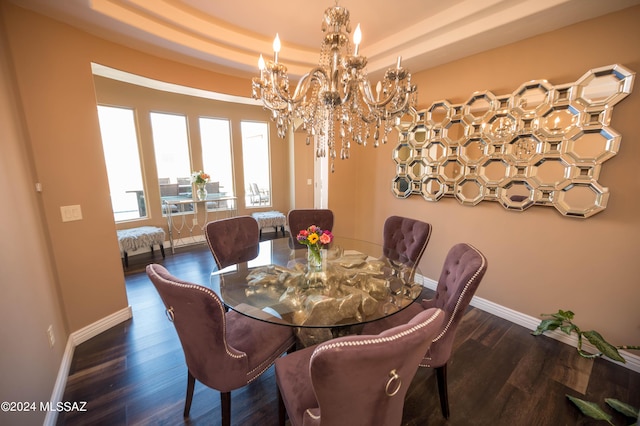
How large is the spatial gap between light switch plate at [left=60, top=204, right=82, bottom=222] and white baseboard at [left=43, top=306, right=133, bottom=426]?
98 centimetres

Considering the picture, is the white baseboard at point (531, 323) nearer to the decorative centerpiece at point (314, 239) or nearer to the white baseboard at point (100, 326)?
the decorative centerpiece at point (314, 239)

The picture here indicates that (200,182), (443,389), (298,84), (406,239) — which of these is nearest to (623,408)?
(443,389)

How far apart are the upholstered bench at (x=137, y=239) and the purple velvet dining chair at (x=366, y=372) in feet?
12.5

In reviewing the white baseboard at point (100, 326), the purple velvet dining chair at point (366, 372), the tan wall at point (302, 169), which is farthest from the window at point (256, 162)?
the purple velvet dining chair at point (366, 372)

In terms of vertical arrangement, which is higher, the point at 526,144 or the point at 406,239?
the point at 526,144

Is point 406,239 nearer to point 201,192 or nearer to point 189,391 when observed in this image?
point 189,391

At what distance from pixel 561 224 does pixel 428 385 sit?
1.79m

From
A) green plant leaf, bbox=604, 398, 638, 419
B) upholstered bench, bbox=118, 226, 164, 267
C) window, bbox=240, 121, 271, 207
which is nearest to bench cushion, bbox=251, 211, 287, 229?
window, bbox=240, 121, 271, 207

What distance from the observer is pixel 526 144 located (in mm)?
2143

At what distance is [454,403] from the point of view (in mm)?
1558

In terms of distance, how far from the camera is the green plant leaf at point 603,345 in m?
1.72

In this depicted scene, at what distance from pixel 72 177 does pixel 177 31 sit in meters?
1.59

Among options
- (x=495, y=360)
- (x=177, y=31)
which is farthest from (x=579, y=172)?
(x=177, y=31)

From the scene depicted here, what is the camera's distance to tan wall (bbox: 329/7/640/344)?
176cm
